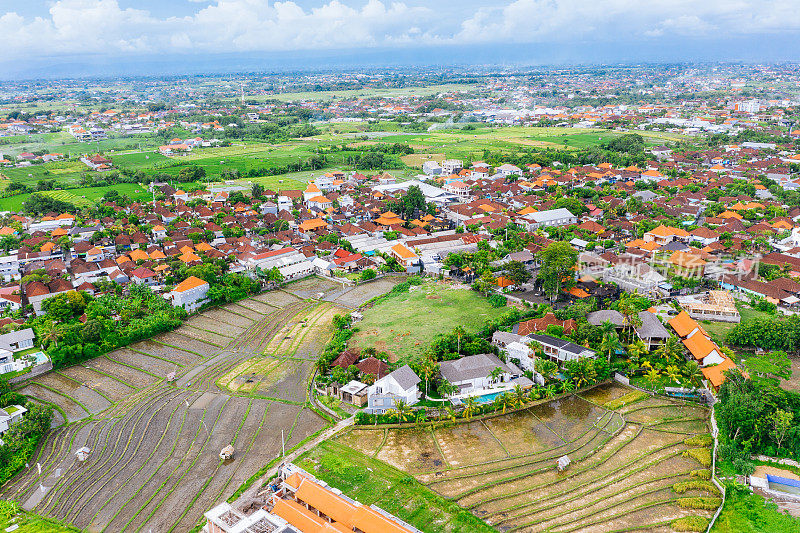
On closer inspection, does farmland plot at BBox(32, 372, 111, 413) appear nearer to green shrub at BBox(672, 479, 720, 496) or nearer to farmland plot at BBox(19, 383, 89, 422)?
farmland plot at BBox(19, 383, 89, 422)

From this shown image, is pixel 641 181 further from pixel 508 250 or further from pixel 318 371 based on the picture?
pixel 318 371

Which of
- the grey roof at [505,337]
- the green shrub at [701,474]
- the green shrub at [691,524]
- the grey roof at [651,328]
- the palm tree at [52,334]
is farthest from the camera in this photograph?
the palm tree at [52,334]

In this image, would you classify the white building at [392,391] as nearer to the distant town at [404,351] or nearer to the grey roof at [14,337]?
the distant town at [404,351]

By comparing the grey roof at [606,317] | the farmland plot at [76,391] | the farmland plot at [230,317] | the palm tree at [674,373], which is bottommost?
the farmland plot at [230,317]

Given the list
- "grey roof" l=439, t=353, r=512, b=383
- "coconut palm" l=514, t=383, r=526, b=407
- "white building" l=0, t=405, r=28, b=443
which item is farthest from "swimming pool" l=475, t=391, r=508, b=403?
"white building" l=0, t=405, r=28, b=443

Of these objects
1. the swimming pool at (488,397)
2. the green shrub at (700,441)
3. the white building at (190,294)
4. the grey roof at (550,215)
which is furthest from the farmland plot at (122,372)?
the grey roof at (550,215)

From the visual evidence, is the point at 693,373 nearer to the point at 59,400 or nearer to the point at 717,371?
the point at 717,371
